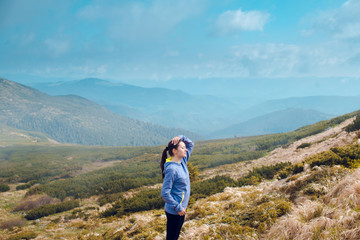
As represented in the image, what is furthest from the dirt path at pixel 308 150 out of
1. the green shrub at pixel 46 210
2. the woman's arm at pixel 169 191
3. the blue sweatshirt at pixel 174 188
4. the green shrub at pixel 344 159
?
the green shrub at pixel 46 210

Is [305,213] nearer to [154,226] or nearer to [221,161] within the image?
[154,226]

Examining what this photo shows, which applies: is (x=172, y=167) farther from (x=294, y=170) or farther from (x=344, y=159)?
(x=294, y=170)

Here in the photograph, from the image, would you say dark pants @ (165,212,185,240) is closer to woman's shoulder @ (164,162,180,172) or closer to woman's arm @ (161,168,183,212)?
woman's arm @ (161,168,183,212)

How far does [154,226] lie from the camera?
931cm

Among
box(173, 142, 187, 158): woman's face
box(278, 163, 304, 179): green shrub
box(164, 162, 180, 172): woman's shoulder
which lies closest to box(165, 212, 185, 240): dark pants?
box(164, 162, 180, 172): woman's shoulder

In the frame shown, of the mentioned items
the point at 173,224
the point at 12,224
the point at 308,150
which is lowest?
the point at 12,224

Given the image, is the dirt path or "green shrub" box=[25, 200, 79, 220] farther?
"green shrub" box=[25, 200, 79, 220]

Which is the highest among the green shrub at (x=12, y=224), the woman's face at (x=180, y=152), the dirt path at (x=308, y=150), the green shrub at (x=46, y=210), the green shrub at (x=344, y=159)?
the woman's face at (x=180, y=152)

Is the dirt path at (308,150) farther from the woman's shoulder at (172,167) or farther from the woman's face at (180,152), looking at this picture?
the woman's shoulder at (172,167)

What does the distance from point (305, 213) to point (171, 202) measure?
3.70 metres

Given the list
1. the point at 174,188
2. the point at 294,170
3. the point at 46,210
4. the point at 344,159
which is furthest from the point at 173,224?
the point at 46,210

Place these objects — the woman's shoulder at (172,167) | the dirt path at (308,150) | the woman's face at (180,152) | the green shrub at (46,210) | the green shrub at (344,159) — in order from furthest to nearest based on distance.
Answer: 1. the green shrub at (46,210)
2. the dirt path at (308,150)
3. the green shrub at (344,159)
4. the woman's face at (180,152)
5. the woman's shoulder at (172,167)

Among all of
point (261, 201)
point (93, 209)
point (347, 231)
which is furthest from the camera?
point (93, 209)

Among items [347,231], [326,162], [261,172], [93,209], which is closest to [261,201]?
[326,162]
